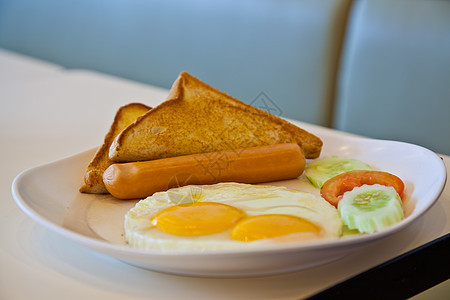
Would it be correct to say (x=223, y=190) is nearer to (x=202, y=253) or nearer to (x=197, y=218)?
(x=197, y=218)

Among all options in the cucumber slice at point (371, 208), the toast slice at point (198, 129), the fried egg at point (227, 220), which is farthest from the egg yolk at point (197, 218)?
the toast slice at point (198, 129)

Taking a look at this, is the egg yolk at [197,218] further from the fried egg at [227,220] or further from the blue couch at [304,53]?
the blue couch at [304,53]

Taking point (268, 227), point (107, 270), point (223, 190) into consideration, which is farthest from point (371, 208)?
point (107, 270)

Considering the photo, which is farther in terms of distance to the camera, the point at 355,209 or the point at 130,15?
the point at 130,15

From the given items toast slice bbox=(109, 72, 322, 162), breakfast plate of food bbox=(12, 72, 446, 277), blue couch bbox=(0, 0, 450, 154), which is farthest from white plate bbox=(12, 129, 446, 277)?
blue couch bbox=(0, 0, 450, 154)

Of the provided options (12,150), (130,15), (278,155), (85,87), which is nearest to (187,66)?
(130,15)

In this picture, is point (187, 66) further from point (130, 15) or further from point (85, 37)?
point (85, 37)
